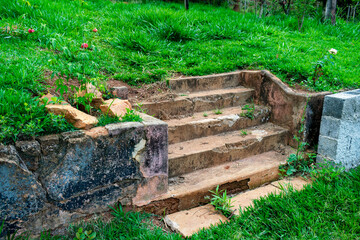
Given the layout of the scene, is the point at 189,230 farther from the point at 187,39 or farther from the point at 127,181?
the point at 187,39

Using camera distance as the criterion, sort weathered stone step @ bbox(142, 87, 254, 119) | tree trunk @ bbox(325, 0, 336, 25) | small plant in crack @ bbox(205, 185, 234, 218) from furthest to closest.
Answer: tree trunk @ bbox(325, 0, 336, 25), weathered stone step @ bbox(142, 87, 254, 119), small plant in crack @ bbox(205, 185, 234, 218)

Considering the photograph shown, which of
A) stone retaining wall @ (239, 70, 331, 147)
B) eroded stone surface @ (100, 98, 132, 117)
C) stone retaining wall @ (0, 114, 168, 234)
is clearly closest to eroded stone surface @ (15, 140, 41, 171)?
stone retaining wall @ (0, 114, 168, 234)

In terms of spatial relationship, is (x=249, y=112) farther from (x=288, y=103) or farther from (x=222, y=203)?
(x=222, y=203)

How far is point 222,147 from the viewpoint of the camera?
3.48 metres

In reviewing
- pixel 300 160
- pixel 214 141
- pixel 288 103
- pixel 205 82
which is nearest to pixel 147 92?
pixel 205 82

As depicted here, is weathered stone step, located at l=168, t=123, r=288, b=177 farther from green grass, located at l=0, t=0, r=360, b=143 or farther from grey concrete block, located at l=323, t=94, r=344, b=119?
green grass, located at l=0, t=0, r=360, b=143

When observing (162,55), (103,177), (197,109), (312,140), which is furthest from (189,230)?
(162,55)

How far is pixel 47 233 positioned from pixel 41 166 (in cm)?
54

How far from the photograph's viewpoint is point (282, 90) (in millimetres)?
3986

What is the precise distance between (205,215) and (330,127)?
70.4 inches

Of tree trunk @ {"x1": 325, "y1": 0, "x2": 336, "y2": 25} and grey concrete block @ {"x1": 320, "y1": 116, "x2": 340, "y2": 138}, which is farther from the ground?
tree trunk @ {"x1": 325, "y1": 0, "x2": 336, "y2": 25}

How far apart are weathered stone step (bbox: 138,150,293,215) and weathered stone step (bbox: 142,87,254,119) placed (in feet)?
2.77

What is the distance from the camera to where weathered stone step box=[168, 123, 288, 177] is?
3248 mm

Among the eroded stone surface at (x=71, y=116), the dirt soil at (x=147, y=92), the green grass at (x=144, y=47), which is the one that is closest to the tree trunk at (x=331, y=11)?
the green grass at (x=144, y=47)
